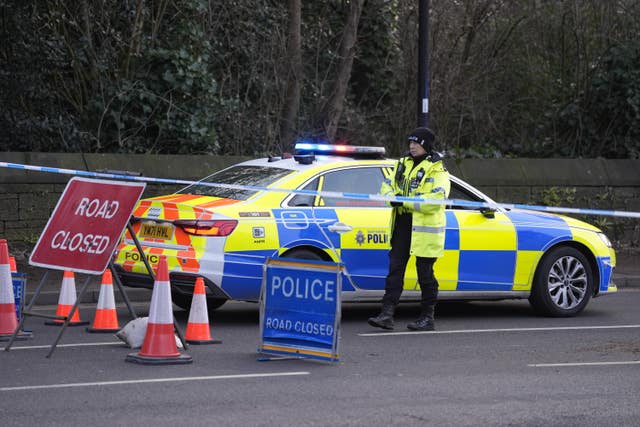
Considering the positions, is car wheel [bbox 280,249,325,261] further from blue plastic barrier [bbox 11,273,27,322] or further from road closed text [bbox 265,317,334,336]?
blue plastic barrier [bbox 11,273,27,322]

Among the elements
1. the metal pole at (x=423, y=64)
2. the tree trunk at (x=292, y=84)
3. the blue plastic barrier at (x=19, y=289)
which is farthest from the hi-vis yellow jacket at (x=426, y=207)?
the tree trunk at (x=292, y=84)

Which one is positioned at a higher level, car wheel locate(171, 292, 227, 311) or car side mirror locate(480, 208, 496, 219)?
car side mirror locate(480, 208, 496, 219)

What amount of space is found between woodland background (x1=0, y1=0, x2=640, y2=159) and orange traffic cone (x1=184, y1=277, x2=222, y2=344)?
8.07 meters

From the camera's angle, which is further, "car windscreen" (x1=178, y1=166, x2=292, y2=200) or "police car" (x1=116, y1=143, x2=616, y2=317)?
"car windscreen" (x1=178, y1=166, x2=292, y2=200)

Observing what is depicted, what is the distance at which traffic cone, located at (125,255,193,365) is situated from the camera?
A: 8.43m

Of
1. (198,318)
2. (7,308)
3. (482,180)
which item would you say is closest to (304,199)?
(198,318)

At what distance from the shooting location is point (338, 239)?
10.7 meters

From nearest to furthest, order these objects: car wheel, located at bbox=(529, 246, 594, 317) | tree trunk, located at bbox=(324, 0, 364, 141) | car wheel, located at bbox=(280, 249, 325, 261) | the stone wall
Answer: car wheel, located at bbox=(280, 249, 325, 261), car wheel, located at bbox=(529, 246, 594, 317), the stone wall, tree trunk, located at bbox=(324, 0, 364, 141)

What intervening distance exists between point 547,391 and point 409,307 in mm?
4915

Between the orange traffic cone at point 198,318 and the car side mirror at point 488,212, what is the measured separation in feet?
10.5

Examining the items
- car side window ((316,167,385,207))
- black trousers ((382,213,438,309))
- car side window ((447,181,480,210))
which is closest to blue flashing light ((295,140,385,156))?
car side window ((316,167,385,207))

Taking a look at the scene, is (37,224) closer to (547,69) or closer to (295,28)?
(295,28)

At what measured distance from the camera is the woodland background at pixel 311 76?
56.4ft

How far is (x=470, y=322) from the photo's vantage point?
37.6 ft
